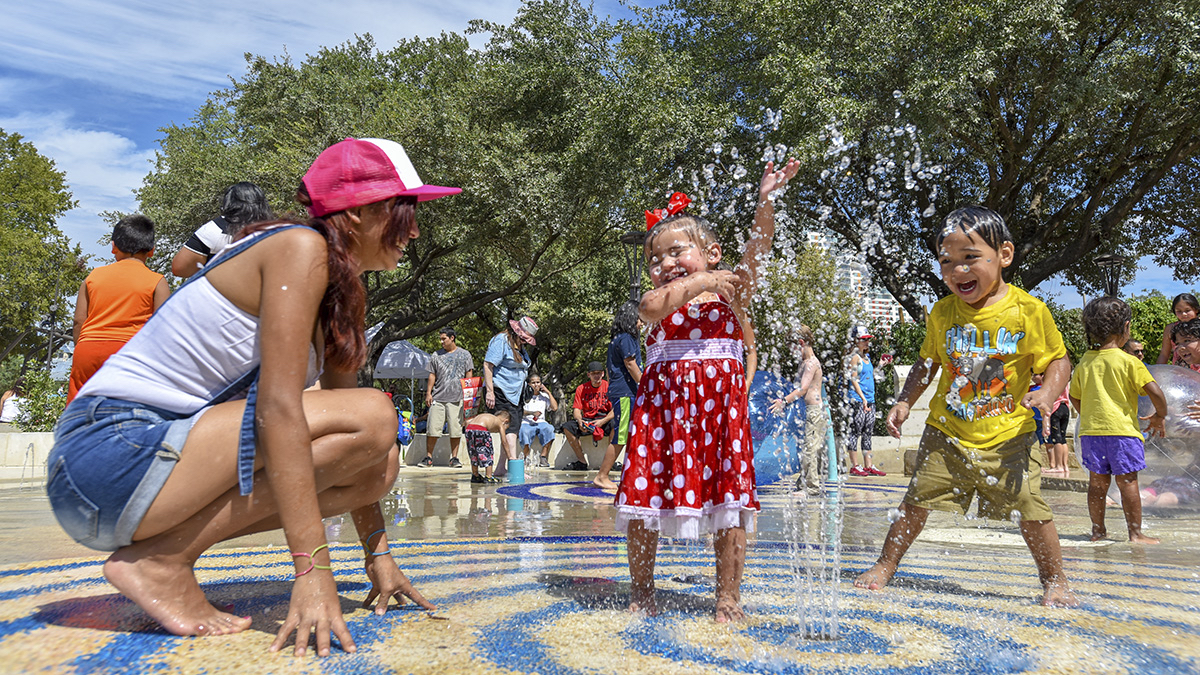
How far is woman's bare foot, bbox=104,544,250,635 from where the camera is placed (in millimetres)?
2189

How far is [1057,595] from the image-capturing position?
3.24m

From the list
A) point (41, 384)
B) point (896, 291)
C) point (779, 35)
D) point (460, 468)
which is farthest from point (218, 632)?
point (896, 291)

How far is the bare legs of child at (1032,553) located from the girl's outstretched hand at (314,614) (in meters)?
2.26

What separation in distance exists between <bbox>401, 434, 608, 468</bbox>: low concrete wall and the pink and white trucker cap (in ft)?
32.7

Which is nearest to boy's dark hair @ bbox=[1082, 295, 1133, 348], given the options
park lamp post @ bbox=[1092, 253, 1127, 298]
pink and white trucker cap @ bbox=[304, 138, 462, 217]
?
pink and white trucker cap @ bbox=[304, 138, 462, 217]

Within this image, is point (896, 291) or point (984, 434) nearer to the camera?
point (984, 434)

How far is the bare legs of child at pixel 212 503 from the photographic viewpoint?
2.18 meters

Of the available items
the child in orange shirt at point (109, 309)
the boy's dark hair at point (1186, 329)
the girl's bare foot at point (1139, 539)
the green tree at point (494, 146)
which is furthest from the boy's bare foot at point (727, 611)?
the green tree at point (494, 146)

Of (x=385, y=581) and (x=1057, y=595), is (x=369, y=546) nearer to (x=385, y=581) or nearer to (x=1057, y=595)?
(x=385, y=581)

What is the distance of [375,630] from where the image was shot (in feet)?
8.06

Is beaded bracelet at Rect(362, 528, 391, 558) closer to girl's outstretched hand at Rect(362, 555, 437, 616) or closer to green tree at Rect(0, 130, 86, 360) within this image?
girl's outstretched hand at Rect(362, 555, 437, 616)

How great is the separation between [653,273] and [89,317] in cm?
350

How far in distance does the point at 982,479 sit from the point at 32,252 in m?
33.1

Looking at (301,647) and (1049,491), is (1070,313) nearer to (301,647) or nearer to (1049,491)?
(1049,491)
